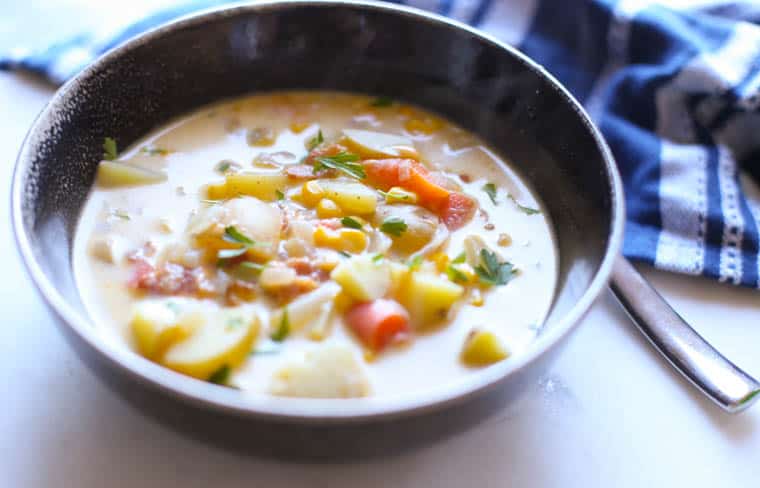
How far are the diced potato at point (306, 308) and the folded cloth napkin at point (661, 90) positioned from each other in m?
0.90

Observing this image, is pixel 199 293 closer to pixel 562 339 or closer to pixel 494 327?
pixel 494 327

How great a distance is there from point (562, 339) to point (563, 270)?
0.57m

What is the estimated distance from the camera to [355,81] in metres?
2.59

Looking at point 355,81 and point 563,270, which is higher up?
point 355,81

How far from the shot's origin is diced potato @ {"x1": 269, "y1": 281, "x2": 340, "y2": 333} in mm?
1765

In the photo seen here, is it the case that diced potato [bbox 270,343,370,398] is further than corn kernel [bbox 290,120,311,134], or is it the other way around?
corn kernel [bbox 290,120,311,134]

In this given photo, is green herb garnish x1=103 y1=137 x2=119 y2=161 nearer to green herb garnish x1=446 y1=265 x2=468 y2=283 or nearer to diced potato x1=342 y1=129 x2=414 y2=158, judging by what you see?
diced potato x1=342 y1=129 x2=414 y2=158

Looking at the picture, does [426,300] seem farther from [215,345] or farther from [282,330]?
[215,345]

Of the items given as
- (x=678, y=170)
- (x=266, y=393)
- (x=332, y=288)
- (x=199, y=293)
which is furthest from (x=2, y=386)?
(x=678, y=170)

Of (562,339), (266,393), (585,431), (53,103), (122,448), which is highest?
(53,103)

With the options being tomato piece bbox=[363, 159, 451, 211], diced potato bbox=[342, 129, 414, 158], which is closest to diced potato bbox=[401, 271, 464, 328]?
tomato piece bbox=[363, 159, 451, 211]

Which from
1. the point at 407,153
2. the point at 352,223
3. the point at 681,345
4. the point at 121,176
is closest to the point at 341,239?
the point at 352,223

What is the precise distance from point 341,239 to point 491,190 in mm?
540

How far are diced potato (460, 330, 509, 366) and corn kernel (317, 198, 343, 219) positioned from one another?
0.53 meters
